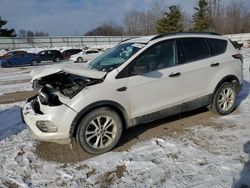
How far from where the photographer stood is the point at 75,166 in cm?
405

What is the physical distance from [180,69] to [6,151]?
3.33m

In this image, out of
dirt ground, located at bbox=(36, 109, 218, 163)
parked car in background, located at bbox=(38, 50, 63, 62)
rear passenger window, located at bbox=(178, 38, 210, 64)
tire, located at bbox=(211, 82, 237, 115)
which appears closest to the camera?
dirt ground, located at bbox=(36, 109, 218, 163)

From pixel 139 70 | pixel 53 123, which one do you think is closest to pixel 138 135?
pixel 139 70

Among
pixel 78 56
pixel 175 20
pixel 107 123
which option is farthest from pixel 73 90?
pixel 175 20

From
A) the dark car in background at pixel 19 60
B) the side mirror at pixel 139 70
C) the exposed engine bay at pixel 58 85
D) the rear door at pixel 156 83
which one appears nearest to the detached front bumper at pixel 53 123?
the exposed engine bay at pixel 58 85

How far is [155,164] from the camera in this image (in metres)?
3.92

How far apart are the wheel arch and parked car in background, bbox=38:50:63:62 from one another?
27.4 metres

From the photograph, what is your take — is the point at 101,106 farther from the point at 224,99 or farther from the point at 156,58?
the point at 224,99

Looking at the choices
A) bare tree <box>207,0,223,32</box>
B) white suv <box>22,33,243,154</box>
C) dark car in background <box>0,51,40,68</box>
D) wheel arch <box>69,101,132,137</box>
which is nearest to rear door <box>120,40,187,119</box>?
white suv <box>22,33,243,154</box>

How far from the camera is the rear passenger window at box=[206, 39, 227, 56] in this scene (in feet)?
18.1

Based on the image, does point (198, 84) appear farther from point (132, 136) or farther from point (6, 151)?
point (6, 151)

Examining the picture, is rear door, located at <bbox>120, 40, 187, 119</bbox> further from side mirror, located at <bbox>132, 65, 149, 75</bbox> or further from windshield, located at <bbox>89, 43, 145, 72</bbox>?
windshield, located at <bbox>89, 43, 145, 72</bbox>

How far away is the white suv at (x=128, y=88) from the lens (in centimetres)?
413

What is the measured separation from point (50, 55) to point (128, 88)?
2831 cm
